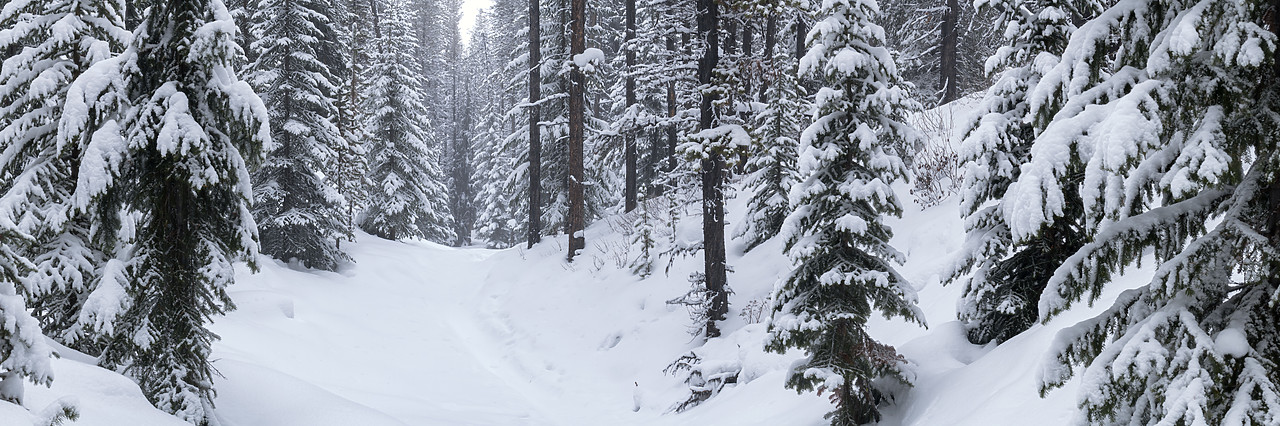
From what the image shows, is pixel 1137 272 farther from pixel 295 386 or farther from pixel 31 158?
pixel 31 158

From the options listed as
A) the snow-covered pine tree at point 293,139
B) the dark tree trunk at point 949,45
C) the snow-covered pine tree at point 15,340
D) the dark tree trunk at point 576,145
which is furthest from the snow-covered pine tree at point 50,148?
the dark tree trunk at point 949,45

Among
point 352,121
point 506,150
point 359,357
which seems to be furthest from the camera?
point 506,150

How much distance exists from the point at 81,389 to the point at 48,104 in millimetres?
3682

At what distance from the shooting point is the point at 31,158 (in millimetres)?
8133

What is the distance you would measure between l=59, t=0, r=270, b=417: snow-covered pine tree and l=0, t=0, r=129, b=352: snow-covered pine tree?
0.80 m

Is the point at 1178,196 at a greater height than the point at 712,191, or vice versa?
the point at 1178,196

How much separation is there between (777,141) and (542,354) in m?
6.96

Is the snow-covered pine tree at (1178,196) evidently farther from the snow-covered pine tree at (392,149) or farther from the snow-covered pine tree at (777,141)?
the snow-covered pine tree at (392,149)

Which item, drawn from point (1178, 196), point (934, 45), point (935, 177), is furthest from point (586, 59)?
point (1178, 196)

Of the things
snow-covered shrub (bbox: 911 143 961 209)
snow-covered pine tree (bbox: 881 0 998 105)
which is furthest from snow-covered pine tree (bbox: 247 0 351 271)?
snow-covered pine tree (bbox: 881 0 998 105)

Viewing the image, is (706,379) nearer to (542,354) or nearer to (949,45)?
(542,354)

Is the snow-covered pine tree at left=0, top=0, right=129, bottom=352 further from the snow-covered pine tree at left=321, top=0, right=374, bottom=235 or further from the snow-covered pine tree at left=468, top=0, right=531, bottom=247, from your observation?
the snow-covered pine tree at left=468, top=0, right=531, bottom=247

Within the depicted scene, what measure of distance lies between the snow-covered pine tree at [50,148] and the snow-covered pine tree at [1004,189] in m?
9.25

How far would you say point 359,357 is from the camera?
14.4m
